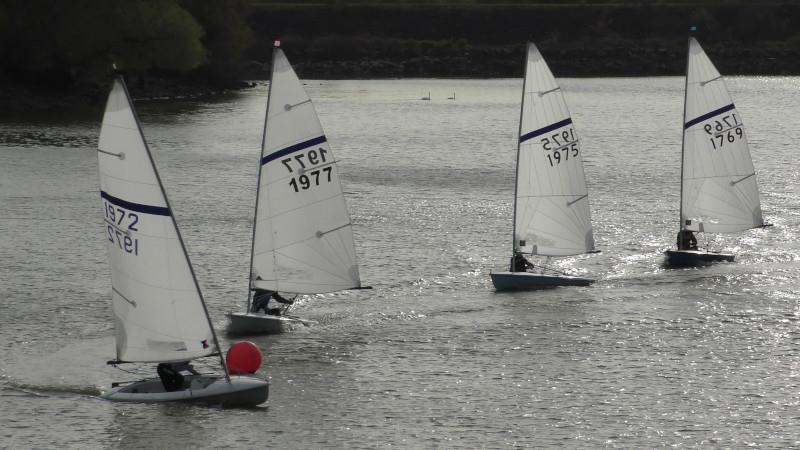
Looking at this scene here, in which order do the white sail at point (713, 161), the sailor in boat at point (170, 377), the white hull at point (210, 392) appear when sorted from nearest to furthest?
1. the white hull at point (210, 392)
2. the sailor in boat at point (170, 377)
3. the white sail at point (713, 161)

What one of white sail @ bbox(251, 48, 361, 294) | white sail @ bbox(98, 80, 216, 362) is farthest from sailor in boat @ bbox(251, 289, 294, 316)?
white sail @ bbox(98, 80, 216, 362)

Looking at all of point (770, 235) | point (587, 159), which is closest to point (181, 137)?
point (587, 159)

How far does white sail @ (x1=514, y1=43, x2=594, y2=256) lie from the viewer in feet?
195

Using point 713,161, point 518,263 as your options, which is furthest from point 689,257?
point 518,263

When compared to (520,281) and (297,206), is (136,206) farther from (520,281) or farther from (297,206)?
(520,281)

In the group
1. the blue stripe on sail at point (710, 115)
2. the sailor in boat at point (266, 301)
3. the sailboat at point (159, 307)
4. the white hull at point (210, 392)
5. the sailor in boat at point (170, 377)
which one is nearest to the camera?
the sailboat at point (159, 307)

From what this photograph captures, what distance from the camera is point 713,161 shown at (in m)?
66.9

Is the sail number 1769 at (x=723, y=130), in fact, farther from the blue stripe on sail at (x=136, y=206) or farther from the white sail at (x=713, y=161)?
the blue stripe on sail at (x=136, y=206)

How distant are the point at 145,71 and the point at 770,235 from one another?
4949 inches

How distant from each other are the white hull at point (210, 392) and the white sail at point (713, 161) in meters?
31.2

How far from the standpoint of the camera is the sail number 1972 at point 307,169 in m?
50.3

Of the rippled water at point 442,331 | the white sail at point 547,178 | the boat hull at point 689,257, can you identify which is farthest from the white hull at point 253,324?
the boat hull at point 689,257

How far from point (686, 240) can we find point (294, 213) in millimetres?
23905

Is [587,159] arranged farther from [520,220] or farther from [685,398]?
[685,398]
